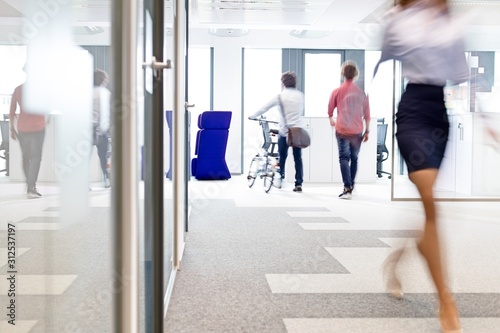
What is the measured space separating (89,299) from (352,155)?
15.8 ft

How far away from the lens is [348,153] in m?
5.56

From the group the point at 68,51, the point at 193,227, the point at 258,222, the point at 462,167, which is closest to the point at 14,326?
the point at 68,51

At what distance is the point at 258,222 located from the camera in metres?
3.90

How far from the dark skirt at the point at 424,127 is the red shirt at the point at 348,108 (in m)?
3.64

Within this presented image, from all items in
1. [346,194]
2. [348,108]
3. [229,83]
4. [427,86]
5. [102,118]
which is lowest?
[346,194]

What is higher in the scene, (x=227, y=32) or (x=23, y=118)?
(x=227, y=32)

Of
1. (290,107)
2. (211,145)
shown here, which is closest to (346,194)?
(290,107)

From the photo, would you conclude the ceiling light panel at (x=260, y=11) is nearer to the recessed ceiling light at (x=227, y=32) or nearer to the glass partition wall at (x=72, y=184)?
the recessed ceiling light at (x=227, y=32)

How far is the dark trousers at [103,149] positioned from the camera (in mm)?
959

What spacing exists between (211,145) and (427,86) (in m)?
6.14

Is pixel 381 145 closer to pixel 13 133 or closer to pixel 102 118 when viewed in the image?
pixel 102 118

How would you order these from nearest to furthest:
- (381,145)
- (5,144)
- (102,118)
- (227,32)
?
(5,144) < (102,118) < (381,145) < (227,32)

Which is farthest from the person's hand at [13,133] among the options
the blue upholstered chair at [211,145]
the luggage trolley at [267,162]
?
the blue upholstered chair at [211,145]

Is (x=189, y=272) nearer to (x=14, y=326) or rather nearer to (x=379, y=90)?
(x=14, y=326)
